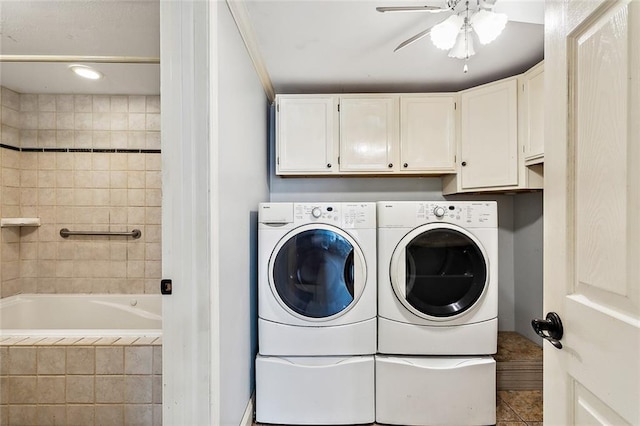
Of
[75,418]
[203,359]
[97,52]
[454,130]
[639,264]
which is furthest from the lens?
[454,130]

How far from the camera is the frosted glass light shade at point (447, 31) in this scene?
1335 millimetres

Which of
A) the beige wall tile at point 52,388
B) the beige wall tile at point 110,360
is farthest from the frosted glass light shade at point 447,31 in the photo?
the beige wall tile at point 52,388

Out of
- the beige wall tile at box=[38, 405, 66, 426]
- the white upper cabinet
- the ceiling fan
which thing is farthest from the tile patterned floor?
the beige wall tile at box=[38, 405, 66, 426]

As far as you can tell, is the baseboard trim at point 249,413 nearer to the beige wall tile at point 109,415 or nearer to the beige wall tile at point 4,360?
the beige wall tile at point 109,415

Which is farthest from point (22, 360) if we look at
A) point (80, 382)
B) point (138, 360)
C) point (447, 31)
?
point (447, 31)

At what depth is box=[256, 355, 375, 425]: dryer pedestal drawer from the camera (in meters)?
1.74

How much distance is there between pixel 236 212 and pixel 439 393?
5.11 feet

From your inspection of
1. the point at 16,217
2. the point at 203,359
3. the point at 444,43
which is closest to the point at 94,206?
the point at 16,217

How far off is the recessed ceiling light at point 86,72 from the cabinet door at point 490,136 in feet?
8.80

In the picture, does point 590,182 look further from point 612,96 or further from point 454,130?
point 454,130

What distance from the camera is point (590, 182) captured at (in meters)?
0.66

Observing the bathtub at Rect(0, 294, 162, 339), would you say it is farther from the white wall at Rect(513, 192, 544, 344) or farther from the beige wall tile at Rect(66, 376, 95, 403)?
the white wall at Rect(513, 192, 544, 344)

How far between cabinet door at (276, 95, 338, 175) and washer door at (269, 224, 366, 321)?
0.67 metres

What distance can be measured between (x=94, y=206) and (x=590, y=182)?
316cm
